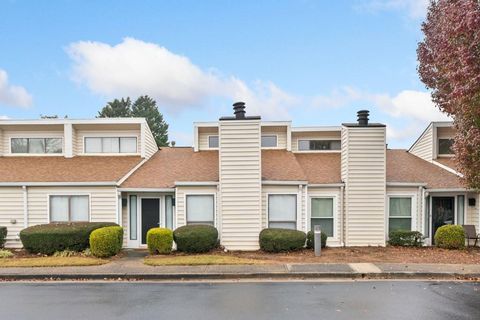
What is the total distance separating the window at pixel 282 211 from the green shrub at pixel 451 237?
605 centimetres

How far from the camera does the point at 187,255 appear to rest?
42.8 ft

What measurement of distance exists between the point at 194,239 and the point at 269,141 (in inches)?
296

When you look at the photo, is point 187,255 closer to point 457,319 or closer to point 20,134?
point 457,319

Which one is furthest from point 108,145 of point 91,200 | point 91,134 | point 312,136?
point 312,136

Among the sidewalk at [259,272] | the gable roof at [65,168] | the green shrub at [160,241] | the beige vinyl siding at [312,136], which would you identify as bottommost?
the sidewalk at [259,272]

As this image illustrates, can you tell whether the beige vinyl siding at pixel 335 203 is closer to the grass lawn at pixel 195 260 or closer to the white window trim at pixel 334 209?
the white window trim at pixel 334 209

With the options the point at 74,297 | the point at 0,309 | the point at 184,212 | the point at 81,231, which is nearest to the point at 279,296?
the point at 74,297

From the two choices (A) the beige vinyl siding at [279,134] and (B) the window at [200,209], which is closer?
(B) the window at [200,209]

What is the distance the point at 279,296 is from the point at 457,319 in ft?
11.7

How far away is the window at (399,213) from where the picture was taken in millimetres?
15547

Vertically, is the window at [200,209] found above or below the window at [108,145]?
below

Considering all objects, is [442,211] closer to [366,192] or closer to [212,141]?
[366,192]

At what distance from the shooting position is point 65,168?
1636 cm

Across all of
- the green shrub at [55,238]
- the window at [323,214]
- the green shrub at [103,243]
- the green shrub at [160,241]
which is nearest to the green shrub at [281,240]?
the window at [323,214]
